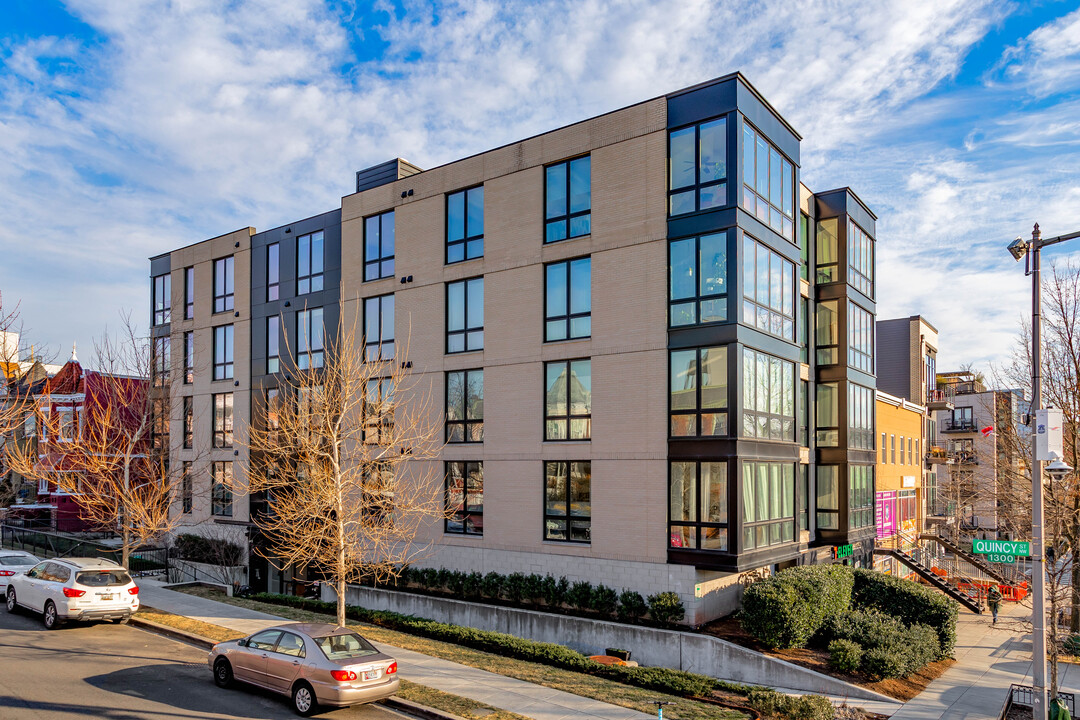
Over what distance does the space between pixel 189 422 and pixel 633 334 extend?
23358 millimetres

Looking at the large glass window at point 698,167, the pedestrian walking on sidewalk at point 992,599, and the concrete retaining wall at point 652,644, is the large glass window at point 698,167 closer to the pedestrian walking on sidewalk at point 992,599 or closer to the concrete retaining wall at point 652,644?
the concrete retaining wall at point 652,644

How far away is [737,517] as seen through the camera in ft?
63.2

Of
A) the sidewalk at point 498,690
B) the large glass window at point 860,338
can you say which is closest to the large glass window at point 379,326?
the sidewalk at point 498,690

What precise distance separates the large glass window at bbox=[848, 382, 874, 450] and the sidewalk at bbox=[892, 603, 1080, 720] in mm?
7103

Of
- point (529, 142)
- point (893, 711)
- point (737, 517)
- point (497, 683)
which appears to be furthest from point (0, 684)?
point (529, 142)

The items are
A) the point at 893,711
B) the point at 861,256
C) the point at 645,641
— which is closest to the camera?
the point at 893,711

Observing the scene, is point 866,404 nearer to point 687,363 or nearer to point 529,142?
point 687,363

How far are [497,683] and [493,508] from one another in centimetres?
929

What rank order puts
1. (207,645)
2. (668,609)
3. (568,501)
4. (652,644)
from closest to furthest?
(207,645), (652,644), (668,609), (568,501)

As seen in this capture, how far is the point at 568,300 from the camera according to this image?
74.8ft

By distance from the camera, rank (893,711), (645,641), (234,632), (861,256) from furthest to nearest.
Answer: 1. (861,256)
2. (645,641)
3. (234,632)
4. (893,711)

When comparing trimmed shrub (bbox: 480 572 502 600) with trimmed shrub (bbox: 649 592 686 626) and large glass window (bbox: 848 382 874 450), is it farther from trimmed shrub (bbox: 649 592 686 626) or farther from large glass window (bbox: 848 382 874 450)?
large glass window (bbox: 848 382 874 450)

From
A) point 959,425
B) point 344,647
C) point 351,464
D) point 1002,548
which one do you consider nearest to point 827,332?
point 1002,548

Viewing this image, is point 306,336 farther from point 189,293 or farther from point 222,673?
point 222,673
